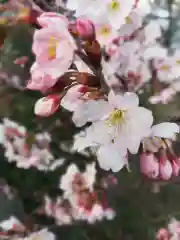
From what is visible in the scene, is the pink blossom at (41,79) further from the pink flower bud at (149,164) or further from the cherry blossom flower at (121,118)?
the pink flower bud at (149,164)

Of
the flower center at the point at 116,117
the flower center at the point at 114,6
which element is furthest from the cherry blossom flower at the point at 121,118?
the flower center at the point at 114,6

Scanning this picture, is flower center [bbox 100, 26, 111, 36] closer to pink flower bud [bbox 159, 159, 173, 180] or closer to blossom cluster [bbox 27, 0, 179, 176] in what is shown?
blossom cluster [bbox 27, 0, 179, 176]

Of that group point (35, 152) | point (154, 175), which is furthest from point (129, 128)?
point (35, 152)

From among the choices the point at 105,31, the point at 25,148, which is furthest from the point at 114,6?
the point at 25,148

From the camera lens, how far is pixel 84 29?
46cm

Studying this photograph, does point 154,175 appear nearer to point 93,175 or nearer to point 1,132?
point 93,175

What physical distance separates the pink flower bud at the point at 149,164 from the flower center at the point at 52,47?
176mm

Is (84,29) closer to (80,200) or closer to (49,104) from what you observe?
(49,104)

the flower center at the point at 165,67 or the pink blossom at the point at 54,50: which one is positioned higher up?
the pink blossom at the point at 54,50

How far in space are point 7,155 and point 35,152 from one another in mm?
45

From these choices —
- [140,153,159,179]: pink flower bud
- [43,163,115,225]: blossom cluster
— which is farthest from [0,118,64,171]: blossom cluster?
[140,153,159,179]: pink flower bud

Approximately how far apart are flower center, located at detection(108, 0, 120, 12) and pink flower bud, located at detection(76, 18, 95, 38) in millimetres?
45

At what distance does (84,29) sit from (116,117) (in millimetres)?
110

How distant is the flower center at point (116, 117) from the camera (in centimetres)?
48
